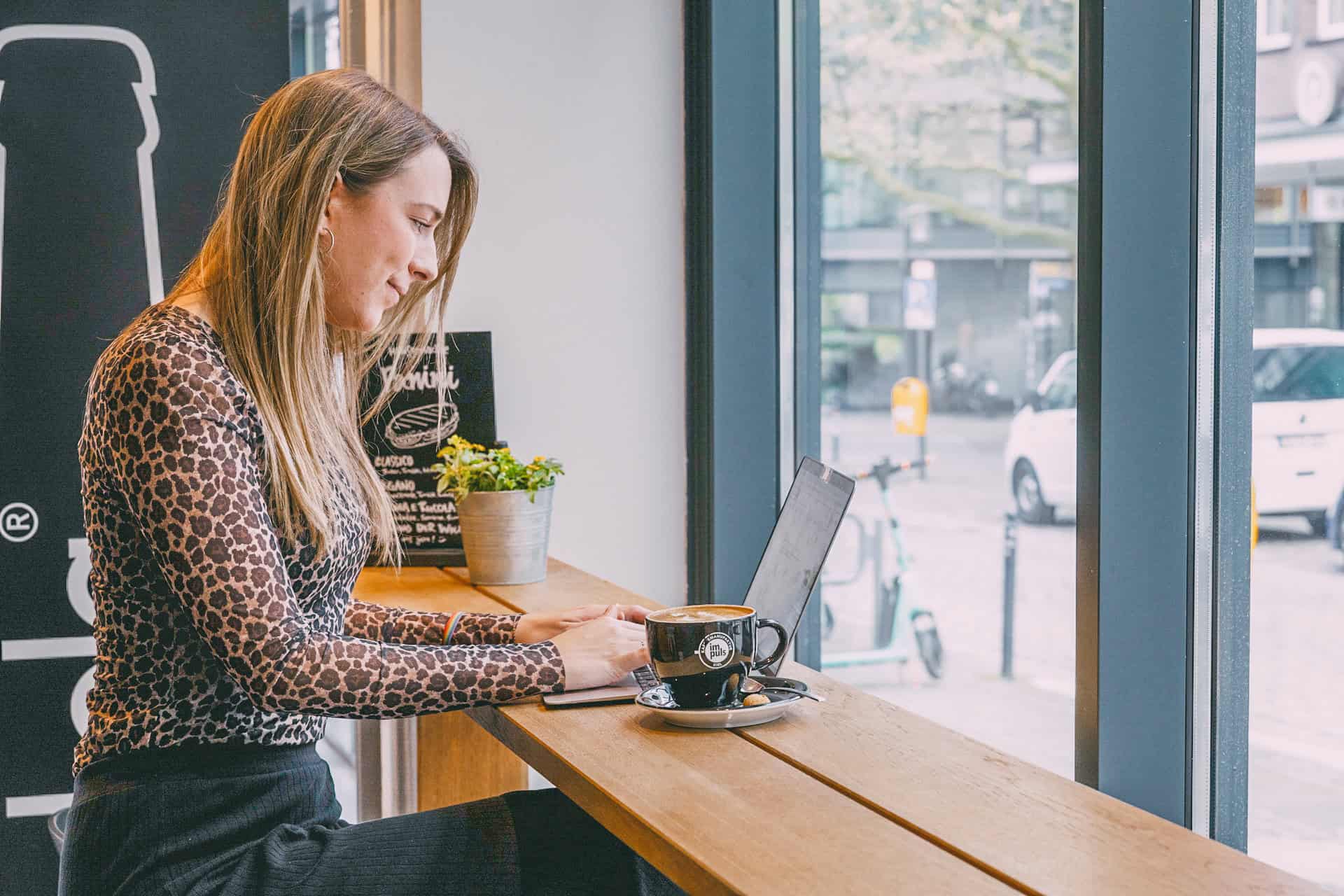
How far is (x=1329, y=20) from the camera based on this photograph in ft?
4.49

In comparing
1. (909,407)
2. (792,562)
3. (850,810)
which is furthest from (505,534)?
(909,407)

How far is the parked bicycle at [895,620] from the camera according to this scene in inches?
159

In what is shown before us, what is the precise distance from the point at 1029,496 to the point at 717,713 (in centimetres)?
258

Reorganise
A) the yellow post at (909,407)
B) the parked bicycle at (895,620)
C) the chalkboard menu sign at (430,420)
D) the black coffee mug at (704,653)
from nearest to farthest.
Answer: the black coffee mug at (704,653), the chalkboard menu sign at (430,420), the parked bicycle at (895,620), the yellow post at (909,407)

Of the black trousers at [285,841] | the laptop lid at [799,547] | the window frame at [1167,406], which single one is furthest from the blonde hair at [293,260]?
the window frame at [1167,406]

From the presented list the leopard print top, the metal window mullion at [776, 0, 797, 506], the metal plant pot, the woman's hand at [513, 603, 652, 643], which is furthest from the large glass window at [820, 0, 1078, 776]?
the leopard print top

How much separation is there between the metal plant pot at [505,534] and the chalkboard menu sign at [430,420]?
0.94 ft

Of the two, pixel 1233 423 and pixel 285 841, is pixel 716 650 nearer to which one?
pixel 285 841

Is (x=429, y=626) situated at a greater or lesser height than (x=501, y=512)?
lesser

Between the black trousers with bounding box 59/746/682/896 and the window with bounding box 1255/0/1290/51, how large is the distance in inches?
46.8

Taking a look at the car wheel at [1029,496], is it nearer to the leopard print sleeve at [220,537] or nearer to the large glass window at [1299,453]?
the large glass window at [1299,453]

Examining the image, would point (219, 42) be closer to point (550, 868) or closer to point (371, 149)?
point (371, 149)

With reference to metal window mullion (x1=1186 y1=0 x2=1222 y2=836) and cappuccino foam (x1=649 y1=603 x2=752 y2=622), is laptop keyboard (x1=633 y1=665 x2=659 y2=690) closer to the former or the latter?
cappuccino foam (x1=649 y1=603 x2=752 y2=622)

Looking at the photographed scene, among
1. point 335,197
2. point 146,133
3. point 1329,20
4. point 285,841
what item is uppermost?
point 146,133
